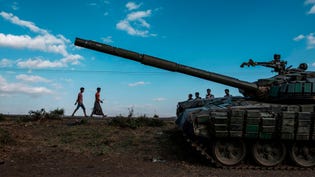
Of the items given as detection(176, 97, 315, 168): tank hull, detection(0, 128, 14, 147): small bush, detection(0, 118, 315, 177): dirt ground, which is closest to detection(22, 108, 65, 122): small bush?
detection(0, 118, 315, 177): dirt ground

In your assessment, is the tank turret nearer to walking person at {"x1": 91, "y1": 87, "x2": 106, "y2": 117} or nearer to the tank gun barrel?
the tank gun barrel

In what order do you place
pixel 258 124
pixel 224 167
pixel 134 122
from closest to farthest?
pixel 258 124, pixel 224 167, pixel 134 122

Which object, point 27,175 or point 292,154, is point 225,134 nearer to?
point 292,154

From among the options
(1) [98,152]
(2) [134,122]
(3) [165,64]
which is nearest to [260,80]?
(3) [165,64]

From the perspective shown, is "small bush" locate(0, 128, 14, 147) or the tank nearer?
the tank

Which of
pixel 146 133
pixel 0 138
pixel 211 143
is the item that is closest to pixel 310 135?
pixel 211 143

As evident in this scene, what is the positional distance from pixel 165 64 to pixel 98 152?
3237mm

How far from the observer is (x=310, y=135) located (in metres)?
9.98

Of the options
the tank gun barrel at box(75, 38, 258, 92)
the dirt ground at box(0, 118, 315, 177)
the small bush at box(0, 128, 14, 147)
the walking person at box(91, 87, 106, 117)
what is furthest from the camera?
the walking person at box(91, 87, 106, 117)

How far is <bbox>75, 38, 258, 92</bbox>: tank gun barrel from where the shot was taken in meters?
10.9

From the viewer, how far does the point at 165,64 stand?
11336mm

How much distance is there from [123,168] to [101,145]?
286 centimetres

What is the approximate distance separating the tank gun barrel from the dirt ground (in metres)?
2.38

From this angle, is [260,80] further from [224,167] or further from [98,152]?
[98,152]
